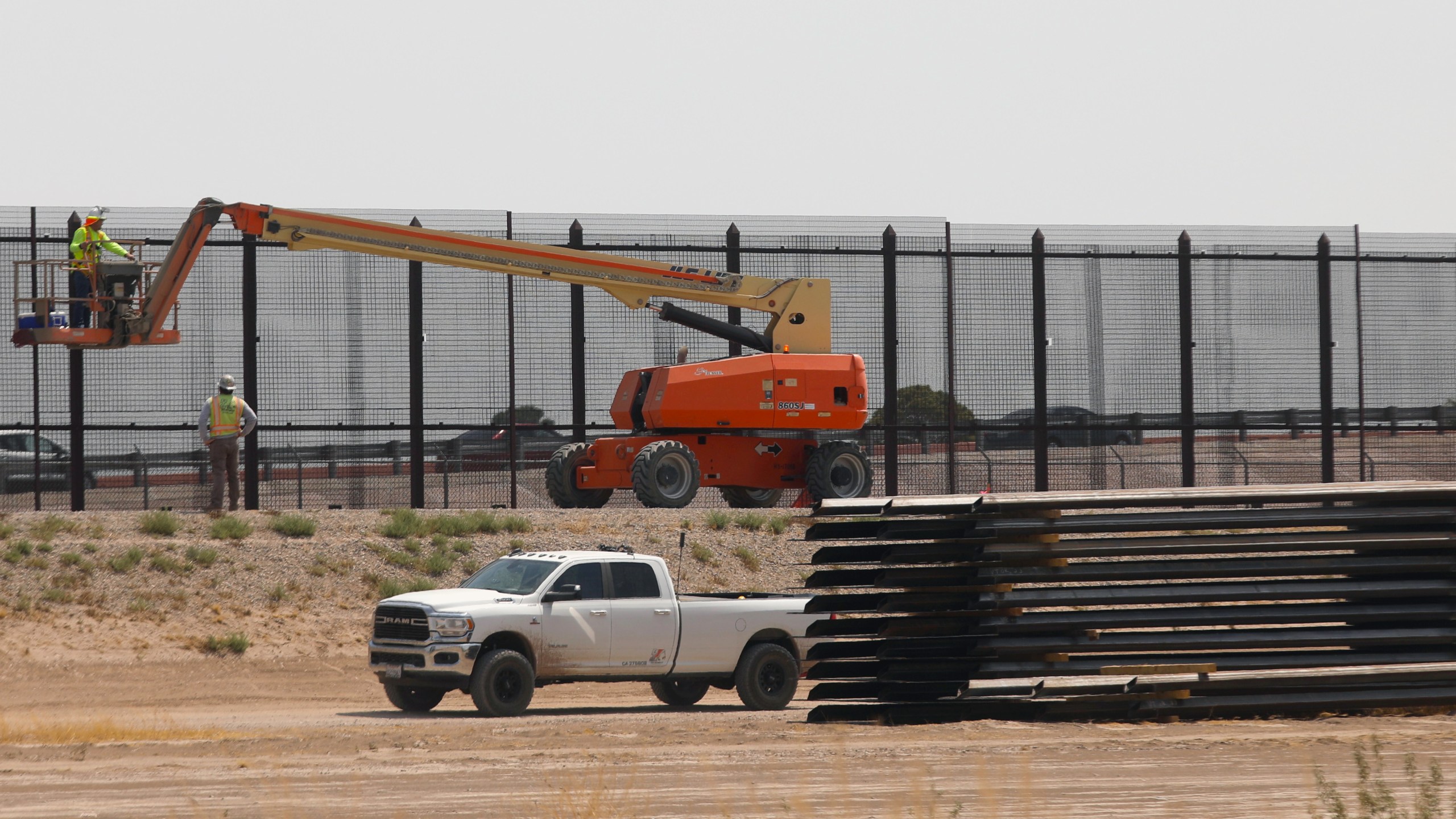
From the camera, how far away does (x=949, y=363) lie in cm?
2562

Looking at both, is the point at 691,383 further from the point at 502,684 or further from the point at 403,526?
the point at 502,684

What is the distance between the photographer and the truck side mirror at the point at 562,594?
15422 mm

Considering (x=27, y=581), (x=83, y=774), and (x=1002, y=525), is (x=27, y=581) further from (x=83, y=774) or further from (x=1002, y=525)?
(x=1002, y=525)

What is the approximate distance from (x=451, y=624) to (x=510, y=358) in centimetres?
966

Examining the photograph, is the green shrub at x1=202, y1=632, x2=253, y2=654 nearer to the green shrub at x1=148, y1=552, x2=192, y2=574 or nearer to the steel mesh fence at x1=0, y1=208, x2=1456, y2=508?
the green shrub at x1=148, y1=552, x2=192, y2=574

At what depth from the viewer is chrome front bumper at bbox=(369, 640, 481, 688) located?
48.2ft

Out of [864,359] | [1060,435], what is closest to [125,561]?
[864,359]

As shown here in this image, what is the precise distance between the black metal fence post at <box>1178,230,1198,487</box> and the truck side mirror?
14.0 metres

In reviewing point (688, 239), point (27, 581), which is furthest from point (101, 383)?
point (688, 239)

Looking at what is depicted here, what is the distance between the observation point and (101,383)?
75.0 ft

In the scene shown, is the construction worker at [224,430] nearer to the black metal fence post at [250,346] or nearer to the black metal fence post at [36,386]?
the black metal fence post at [250,346]

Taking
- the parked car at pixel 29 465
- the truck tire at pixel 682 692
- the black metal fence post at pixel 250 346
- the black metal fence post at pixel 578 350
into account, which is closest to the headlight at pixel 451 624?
the truck tire at pixel 682 692

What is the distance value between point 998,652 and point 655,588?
14.4 feet

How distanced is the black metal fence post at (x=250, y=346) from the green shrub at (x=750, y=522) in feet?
23.7
